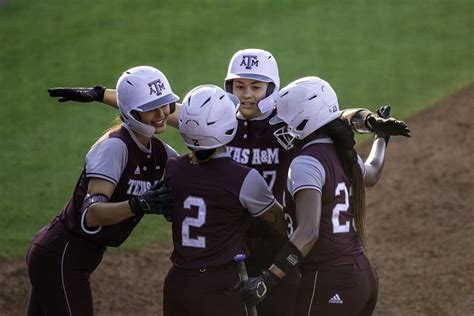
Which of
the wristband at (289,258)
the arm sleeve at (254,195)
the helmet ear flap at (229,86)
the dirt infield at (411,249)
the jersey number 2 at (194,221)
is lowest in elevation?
the dirt infield at (411,249)

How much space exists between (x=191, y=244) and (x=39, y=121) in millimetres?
6837

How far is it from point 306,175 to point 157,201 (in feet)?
2.80

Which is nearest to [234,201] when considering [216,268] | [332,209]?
Result: [216,268]

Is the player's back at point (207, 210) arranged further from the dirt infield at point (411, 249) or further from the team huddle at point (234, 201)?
the dirt infield at point (411, 249)

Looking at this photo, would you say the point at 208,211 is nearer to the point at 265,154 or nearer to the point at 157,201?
the point at 157,201

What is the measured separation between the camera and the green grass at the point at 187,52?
11.6 meters

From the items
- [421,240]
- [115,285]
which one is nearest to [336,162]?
[115,285]

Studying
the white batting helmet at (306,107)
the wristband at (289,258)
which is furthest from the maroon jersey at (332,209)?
the wristband at (289,258)

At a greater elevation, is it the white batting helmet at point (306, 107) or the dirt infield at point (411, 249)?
the white batting helmet at point (306, 107)

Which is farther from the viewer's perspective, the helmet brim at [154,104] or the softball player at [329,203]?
the helmet brim at [154,104]

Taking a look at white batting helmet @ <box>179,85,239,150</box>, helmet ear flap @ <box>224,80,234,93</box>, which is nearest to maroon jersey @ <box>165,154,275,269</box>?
white batting helmet @ <box>179,85,239,150</box>

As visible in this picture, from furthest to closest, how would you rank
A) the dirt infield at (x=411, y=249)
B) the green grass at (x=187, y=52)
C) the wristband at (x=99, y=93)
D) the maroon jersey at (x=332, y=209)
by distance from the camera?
the green grass at (x=187, y=52)
the dirt infield at (x=411, y=249)
the wristband at (x=99, y=93)
the maroon jersey at (x=332, y=209)

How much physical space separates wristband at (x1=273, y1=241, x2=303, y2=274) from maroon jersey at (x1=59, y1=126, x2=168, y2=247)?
101 centimetres

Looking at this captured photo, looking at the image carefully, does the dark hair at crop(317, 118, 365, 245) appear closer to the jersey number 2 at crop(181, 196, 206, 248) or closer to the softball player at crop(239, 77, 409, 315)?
the softball player at crop(239, 77, 409, 315)
